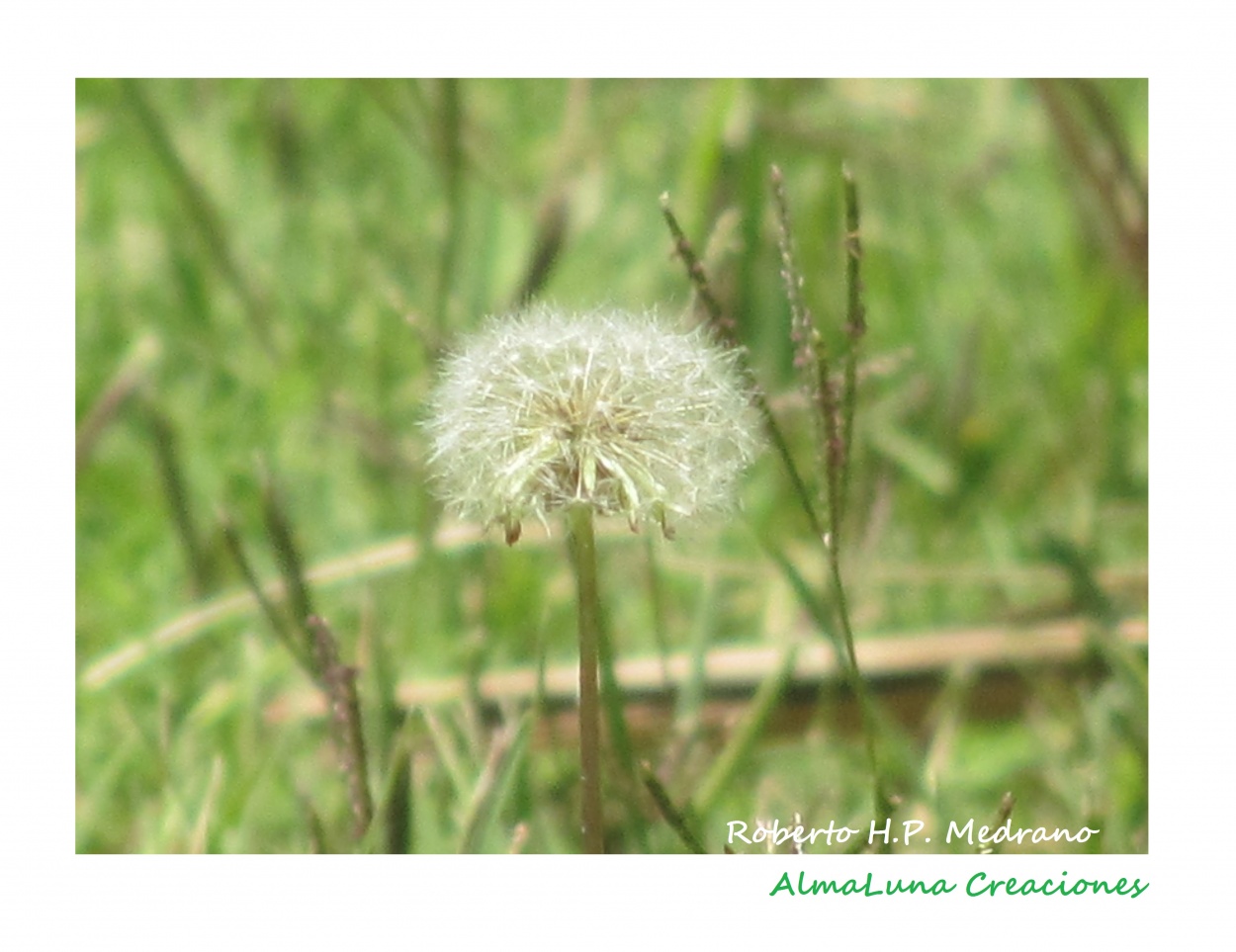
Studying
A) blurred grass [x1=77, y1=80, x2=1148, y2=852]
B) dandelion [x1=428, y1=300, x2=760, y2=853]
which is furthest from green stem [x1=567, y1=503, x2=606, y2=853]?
blurred grass [x1=77, y1=80, x2=1148, y2=852]

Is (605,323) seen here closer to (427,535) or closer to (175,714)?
(427,535)

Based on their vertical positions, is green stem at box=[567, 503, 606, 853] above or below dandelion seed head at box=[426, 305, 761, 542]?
below

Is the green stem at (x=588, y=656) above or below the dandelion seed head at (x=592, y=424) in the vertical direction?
below

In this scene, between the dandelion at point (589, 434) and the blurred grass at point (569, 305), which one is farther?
the blurred grass at point (569, 305)

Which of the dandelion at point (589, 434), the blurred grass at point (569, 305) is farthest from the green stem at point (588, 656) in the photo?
Result: the blurred grass at point (569, 305)

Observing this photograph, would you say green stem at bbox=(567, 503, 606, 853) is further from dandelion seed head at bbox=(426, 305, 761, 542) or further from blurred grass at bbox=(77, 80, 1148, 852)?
blurred grass at bbox=(77, 80, 1148, 852)

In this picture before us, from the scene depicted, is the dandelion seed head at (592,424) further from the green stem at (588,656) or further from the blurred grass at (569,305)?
the blurred grass at (569,305)

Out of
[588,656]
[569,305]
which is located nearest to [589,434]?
[588,656]
